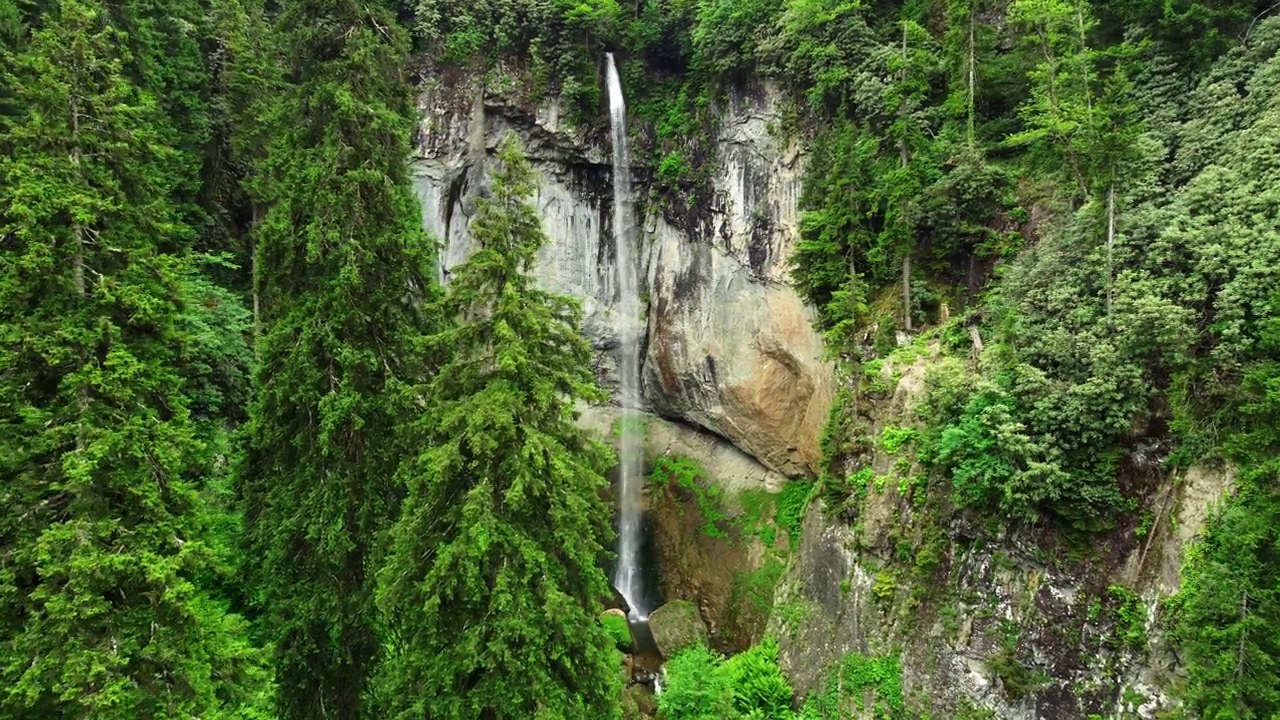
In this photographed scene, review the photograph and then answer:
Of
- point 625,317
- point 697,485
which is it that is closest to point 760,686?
point 697,485

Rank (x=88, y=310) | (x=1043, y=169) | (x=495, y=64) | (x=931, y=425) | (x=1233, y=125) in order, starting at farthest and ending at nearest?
(x=495, y=64), (x=1043, y=169), (x=931, y=425), (x=1233, y=125), (x=88, y=310)

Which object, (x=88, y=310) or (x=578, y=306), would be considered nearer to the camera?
(x=88, y=310)

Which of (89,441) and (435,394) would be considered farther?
(435,394)

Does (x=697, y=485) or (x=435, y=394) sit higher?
(x=435, y=394)

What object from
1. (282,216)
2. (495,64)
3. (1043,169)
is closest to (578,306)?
(282,216)

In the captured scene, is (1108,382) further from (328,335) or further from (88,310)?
(88,310)

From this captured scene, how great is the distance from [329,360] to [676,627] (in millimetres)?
15498

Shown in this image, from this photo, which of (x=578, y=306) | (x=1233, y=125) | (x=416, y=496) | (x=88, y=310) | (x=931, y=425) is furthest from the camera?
(x=931, y=425)

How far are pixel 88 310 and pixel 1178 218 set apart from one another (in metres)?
16.1

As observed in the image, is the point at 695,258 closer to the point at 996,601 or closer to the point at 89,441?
the point at 996,601

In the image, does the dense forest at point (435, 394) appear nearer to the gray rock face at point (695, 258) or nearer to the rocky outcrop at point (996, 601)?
the rocky outcrop at point (996, 601)

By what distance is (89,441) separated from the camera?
6848 mm

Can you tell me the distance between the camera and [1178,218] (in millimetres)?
10336

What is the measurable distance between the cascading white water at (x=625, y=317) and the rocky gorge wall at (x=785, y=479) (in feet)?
1.30
